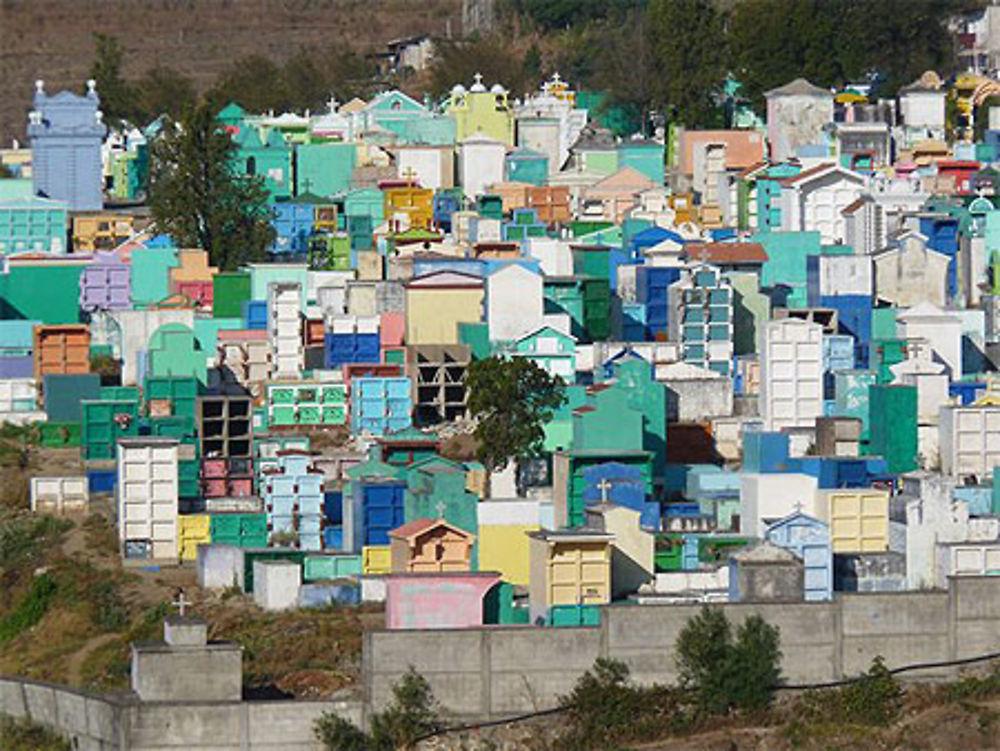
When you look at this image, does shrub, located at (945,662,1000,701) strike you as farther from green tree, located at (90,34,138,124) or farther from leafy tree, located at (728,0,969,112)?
green tree, located at (90,34,138,124)

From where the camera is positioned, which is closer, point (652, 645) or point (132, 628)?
point (652, 645)

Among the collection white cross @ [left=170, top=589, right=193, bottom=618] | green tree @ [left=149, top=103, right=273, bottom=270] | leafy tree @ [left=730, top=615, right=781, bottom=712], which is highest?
green tree @ [left=149, top=103, right=273, bottom=270]

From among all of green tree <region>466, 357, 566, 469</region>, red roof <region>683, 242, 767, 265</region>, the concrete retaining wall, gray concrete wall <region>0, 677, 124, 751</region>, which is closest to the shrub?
the concrete retaining wall

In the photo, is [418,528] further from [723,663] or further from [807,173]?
[807,173]

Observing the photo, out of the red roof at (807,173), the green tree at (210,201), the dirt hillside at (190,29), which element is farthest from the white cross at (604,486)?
the dirt hillside at (190,29)

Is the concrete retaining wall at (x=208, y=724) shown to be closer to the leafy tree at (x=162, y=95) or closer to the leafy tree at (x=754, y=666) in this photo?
the leafy tree at (x=754, y=666)

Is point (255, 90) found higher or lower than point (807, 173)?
higher

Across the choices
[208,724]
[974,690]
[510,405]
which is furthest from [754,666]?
[510,405]
